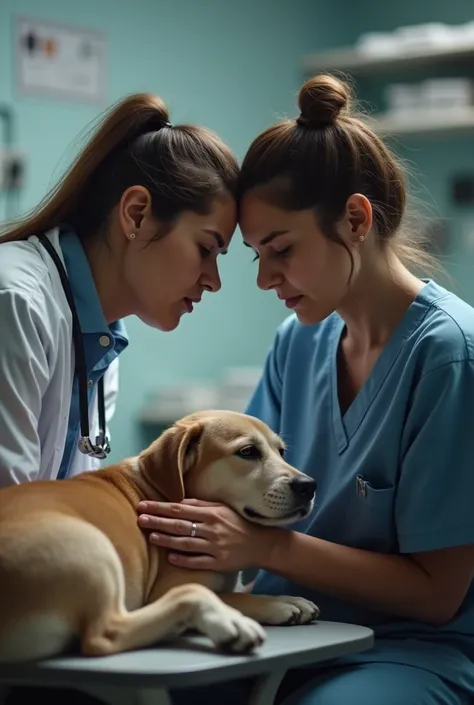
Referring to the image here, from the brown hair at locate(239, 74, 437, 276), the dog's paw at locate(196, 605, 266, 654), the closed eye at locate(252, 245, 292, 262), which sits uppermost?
the brown hair at locate(239, 74, 437, 276)

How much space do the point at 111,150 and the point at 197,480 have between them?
62 centimetres

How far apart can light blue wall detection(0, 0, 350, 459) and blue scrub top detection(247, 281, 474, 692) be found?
86.6 inches

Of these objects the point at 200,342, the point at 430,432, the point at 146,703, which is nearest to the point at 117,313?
the point at 430,432

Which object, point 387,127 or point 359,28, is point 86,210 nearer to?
point 387,127

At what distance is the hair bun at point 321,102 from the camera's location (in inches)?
71.6

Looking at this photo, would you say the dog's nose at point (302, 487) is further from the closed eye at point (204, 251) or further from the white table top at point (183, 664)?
the closed eye at point (204, 251)

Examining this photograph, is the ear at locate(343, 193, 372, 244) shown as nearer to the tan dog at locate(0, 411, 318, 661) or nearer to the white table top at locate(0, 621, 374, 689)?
the tan dog at locate(0, 411, 318, 661)

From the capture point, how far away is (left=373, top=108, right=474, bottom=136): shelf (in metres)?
4.15

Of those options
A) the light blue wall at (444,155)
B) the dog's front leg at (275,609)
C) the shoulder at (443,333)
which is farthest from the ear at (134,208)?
the light blue wall at (444,155)

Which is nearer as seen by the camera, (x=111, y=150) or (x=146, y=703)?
(x=146, y=703)

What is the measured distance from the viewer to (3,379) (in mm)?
1581

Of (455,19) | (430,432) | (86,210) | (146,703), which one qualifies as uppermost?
(455,19)

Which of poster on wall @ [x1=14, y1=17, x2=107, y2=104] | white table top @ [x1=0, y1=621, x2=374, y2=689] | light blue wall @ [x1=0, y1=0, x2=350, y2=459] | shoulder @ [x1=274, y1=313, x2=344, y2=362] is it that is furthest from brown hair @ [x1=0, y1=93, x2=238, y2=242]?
poster on wall @ [x1=14, y1=17, x2=107, y2=104]

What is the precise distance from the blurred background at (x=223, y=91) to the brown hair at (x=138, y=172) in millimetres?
1899
